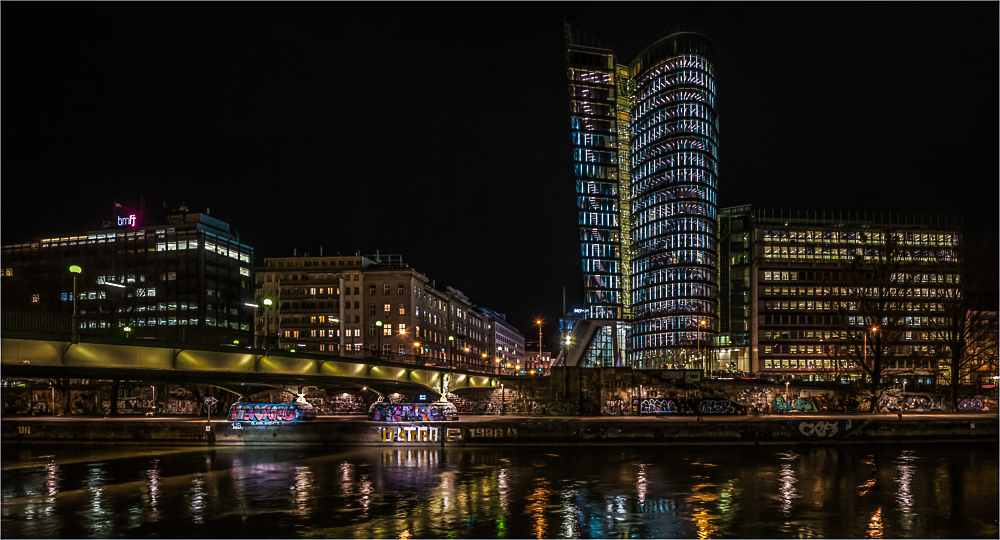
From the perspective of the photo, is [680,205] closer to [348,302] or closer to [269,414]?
[348,302]

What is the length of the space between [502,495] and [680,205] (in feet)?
512

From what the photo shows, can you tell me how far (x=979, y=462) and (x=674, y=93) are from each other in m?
148

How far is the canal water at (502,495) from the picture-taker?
31344mm

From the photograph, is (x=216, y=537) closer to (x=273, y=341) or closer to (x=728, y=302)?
(x=273, y=341)

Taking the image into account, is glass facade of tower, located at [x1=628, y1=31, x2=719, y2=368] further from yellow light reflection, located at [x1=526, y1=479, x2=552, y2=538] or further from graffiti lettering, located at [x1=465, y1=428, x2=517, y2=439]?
yellow light reflection, located at [x1=526, y1=479, x2=552, y2=538]

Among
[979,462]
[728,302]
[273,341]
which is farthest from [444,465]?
[728,302]

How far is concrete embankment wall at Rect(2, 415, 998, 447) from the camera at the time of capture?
6656cm

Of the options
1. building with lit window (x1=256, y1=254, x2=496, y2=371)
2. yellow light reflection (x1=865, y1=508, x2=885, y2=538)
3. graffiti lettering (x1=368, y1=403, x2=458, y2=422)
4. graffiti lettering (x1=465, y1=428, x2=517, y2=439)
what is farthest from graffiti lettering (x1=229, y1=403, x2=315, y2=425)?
building with lit window (x1=256, y1=254, x2=496, y2=371)

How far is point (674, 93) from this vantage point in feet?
629

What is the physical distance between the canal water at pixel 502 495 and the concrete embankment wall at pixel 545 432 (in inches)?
207

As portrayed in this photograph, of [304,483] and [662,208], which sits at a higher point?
[662,208]

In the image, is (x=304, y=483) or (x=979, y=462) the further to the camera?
(x=979, y=462)

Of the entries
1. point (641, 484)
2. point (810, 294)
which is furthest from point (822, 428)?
point (810, 294)

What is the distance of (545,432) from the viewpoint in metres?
67.0
